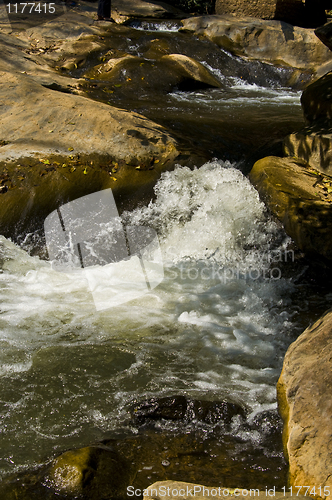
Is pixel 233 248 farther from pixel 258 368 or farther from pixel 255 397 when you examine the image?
pixel 255 397

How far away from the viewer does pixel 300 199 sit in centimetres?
501

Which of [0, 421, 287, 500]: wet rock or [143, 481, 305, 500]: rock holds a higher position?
[143, 481, 305, 500]: rock

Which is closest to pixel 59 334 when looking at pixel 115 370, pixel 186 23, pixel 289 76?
pixel 115 370

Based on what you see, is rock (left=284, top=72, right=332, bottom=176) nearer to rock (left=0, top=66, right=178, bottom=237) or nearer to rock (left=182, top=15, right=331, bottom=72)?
rock (left=0, top=66, right=178, bottom=237)

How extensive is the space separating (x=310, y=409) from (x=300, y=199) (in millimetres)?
3180

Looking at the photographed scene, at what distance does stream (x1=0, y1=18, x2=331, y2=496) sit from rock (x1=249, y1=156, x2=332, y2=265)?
17cm

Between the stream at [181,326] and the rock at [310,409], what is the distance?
268mm

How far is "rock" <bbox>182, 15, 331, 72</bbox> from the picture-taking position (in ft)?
41.3

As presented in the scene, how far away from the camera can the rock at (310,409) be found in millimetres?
2139

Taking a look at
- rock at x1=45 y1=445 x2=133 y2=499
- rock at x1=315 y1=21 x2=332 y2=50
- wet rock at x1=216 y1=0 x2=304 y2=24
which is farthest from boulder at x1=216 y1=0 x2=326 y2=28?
rock at x1=45 y1=445 x2=133 y2=499

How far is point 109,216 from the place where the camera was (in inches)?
214

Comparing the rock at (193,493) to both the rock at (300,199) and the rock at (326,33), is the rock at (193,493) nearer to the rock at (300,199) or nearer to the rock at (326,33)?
the rock at (300,199)

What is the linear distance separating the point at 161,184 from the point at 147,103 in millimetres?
3578

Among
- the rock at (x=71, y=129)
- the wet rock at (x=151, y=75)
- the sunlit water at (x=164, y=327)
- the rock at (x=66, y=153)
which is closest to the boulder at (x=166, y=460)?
the sunlit water at (x=164, y=327)
